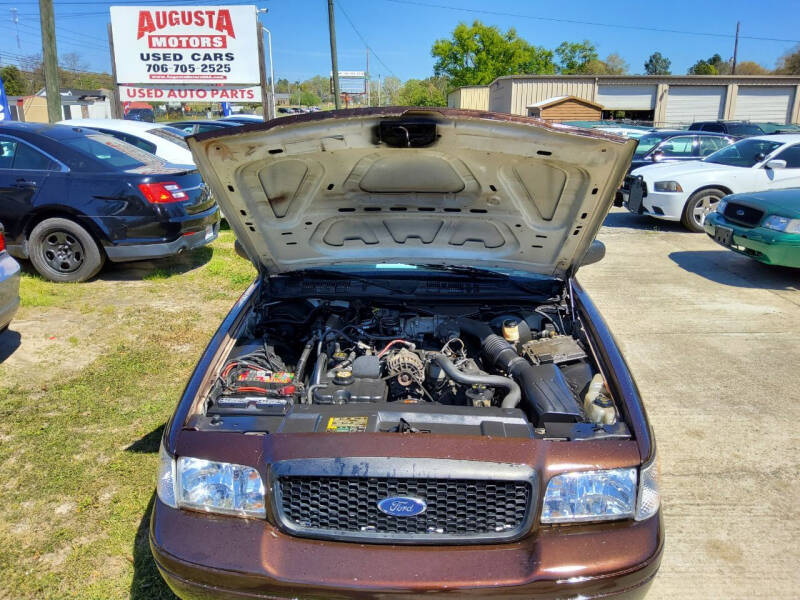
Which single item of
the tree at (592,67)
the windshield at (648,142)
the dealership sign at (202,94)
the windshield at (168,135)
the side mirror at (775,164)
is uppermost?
the tree at (592,67)

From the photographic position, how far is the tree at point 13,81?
4721 centimetres

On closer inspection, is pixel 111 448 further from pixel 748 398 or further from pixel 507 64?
pixel 507 64

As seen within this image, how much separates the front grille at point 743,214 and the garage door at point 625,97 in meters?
28.1

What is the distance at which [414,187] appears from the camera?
2.81 metres

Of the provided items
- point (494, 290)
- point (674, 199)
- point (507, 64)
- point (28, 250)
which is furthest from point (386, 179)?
point (507, 64)

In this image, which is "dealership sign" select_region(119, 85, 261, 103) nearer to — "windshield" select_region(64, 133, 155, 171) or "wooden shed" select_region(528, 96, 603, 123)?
"windshield" select_region(64, 133, 155, 171)

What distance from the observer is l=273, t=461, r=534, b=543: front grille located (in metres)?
1.90

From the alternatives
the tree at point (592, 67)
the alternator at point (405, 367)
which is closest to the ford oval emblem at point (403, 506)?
the alternator at point (405, 367)

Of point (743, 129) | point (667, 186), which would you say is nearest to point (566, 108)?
point (743, 129)

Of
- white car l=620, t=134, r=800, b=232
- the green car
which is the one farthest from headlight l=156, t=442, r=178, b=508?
white car l=620, t=134, r=800, b=232

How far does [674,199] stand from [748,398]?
21.0ft

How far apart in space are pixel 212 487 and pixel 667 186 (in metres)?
9.68

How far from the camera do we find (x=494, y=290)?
327cm

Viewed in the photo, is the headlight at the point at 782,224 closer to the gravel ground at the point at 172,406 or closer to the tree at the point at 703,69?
the gravel ground at the point at 172,406
